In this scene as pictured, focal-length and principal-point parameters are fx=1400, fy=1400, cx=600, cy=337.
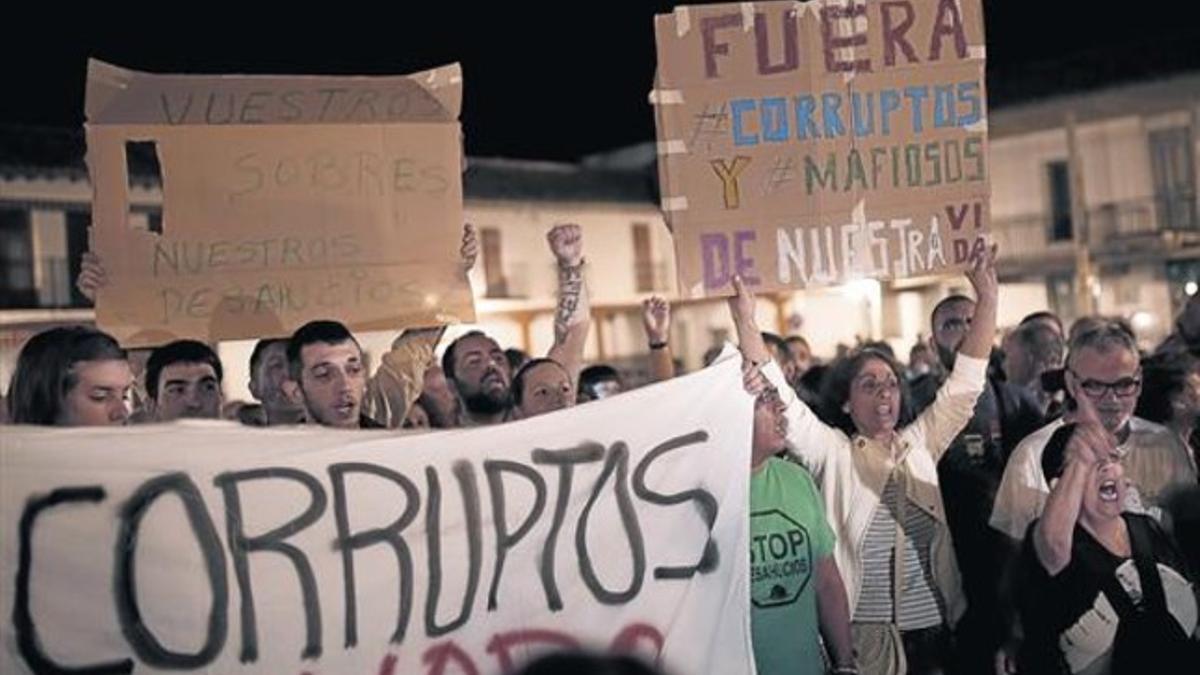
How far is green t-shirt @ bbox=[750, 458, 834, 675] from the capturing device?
12.0 feet

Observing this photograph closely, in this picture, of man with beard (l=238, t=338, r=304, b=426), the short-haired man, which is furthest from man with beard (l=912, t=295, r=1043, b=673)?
the short-haired man

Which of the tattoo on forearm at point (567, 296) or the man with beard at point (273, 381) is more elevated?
the tattoo on forearm at point (567, 296)

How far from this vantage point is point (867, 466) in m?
4.11

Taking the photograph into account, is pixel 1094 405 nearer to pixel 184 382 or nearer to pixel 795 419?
pixel 795 419

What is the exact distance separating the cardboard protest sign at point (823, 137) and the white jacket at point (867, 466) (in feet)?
1.80

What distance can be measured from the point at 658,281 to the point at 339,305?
32.3 meters

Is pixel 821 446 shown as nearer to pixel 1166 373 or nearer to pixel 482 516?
pixel 482 516

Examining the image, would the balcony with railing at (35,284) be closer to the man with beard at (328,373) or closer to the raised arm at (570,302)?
the raised arm at (570,302)

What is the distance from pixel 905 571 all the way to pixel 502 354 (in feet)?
7.45

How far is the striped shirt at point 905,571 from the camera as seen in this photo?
404 centimetres

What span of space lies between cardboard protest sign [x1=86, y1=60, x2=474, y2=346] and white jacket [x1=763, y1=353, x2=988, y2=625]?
1.39m

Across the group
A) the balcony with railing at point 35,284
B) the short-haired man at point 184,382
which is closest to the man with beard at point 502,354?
the short-haired man at point 184,382

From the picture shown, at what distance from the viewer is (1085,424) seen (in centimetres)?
366

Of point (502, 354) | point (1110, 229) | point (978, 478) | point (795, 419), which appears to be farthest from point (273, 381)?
point (1110, 229)
